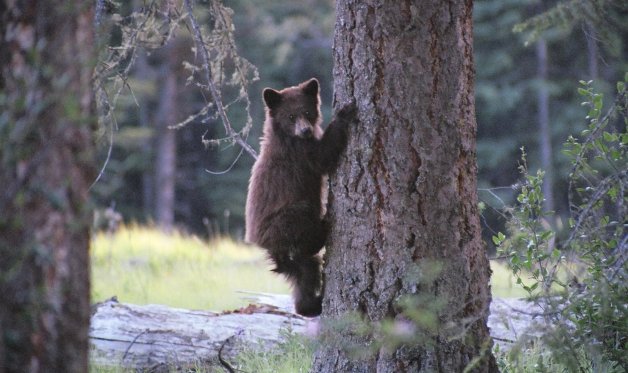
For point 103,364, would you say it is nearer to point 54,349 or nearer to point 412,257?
point 412,257

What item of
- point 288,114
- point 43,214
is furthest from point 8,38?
point 288,114

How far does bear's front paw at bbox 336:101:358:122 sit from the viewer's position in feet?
14.7

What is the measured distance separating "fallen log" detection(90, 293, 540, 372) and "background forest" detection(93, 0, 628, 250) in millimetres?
15827

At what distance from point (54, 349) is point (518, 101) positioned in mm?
22746

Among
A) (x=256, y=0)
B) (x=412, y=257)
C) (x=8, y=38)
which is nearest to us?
(x=8, y=38)

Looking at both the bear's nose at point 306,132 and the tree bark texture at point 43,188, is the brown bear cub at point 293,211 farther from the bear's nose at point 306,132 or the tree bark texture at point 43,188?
the tree bark texture at point 43,188

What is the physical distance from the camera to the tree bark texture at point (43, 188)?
2582 millimetres

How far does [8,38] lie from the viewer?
8.72ft

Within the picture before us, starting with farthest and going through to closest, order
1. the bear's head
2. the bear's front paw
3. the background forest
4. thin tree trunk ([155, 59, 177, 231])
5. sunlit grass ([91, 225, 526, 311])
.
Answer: thin tree trunk ([155, 59, 177, 231])
the background forest
sunlit grass ([91, 225, 526, 311])
the bear's head
the bear's front paw

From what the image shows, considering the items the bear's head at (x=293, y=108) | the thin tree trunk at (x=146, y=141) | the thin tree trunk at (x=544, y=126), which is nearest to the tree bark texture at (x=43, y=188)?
the bear's head at (x=293, y=108)

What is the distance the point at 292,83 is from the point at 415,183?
24.0 m

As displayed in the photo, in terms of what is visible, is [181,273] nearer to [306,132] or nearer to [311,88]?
[311,88]

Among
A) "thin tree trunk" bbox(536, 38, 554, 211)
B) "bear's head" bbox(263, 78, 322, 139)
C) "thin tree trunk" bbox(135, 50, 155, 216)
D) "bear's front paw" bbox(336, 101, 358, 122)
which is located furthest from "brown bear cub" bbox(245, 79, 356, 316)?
"thin tree trunk" bbox(135, 50, 155, 216)

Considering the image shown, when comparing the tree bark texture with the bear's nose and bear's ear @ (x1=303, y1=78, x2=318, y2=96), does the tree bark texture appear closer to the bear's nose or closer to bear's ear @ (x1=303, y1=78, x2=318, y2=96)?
the bear's nose
